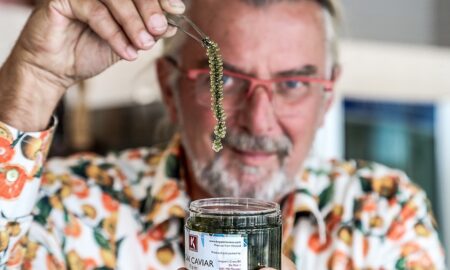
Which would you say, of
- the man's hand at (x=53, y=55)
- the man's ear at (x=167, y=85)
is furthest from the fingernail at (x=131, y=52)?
the man's ear at (x=167, y=85)

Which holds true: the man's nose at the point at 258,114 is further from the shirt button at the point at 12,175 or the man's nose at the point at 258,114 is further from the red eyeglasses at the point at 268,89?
the shirt button at the point at 12,175

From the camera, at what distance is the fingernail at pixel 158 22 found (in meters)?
1.11

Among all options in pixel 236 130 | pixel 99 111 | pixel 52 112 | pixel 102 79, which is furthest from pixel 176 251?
pixel 99 111

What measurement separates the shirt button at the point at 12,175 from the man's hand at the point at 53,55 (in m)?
0.08

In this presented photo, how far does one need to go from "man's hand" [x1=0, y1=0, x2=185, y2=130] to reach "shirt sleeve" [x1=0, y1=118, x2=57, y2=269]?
0.03 meters

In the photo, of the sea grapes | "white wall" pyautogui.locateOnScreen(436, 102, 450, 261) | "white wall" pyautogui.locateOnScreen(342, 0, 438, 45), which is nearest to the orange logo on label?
the sea grapes

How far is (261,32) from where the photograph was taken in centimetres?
145

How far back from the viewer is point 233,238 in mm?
891

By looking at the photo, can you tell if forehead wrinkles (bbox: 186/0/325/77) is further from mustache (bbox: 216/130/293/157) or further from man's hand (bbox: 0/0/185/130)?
man's hand (bbox: 0/0/185/130)

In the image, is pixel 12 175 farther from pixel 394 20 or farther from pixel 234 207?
pixel 394 20

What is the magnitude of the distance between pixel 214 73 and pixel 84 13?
0.28 meters

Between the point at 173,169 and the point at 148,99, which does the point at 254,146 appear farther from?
the point at 148,99

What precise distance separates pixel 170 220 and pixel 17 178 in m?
0.41

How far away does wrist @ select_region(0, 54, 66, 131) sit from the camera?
1.29m
